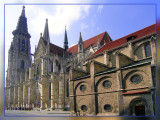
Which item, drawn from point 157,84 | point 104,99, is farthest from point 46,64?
point 157,84

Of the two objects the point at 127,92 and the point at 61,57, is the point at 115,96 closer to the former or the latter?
the point at 127,92

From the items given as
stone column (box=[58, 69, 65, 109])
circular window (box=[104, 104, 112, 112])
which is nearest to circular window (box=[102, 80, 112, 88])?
circular window (box=[104, 104, 112, 112])

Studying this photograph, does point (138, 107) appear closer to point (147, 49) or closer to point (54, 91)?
point (147, 49)

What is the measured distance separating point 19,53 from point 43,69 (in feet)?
68.3

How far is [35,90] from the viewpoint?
39.5 metres

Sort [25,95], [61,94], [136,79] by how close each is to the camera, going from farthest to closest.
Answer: [25,95], [61,94], [136,79]

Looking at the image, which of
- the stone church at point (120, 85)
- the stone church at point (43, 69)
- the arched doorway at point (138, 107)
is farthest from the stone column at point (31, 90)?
the arched doorway at point (138, 107)

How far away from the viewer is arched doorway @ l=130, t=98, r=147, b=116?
1358 cm

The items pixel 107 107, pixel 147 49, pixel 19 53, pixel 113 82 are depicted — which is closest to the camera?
pixel 113 82

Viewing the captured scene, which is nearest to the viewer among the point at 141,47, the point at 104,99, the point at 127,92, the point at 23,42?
the point at 127,92

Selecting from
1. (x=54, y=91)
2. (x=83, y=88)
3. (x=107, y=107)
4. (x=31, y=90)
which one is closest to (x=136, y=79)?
(x=107, y=107)

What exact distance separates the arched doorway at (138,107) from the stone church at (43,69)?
13606 millimetres

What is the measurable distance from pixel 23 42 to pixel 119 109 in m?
47.8

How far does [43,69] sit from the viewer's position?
36.0 meters
